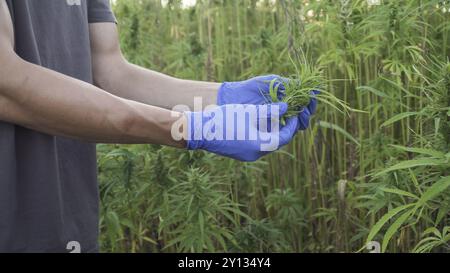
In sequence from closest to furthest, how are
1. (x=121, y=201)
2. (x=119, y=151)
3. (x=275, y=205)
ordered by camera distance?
(x=119, y=151) < (x=121, y=201) < (x=275, y=205)

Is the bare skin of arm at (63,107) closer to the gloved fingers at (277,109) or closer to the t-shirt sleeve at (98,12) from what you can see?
the gloved fingers at (277,109)

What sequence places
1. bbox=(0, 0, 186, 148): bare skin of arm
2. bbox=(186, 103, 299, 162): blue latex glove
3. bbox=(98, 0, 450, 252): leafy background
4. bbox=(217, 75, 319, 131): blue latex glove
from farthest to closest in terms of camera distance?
bbox=(98, 0, 450, 252): leafy background → bbox=(217, 75, 319, 131): blue latex glove → bbox=(186, 103, 299, 162): blue latex glove → bbox=(0, 0, 186, 148): bare skin of arm

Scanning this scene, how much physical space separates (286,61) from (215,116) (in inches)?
25.9

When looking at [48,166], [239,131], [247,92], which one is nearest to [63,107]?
[48,166]

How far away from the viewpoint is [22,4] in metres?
1.12

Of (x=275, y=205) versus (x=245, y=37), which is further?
(x=245, y=37)

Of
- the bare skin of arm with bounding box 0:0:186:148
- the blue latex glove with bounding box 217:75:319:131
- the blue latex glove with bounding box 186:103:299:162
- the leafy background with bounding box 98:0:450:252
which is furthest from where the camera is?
the leafy background with bounding box 98:0:450:252

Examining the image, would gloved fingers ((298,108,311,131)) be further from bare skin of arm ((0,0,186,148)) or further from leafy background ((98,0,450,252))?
bare skin of arm ((0,0,186,148))

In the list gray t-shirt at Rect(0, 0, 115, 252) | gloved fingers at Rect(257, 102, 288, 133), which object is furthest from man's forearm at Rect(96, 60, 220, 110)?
gloved fingers at Rect(257, 102, 288, 133)

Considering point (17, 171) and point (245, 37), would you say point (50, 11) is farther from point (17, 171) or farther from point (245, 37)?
point (245, 37)

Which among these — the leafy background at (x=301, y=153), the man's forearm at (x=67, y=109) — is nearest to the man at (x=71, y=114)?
the man's forearm at (x=67, y=109)

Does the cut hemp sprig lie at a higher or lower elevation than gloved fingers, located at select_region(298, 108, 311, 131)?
higher

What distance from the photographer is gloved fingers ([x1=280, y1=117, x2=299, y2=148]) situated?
1.15 metres
